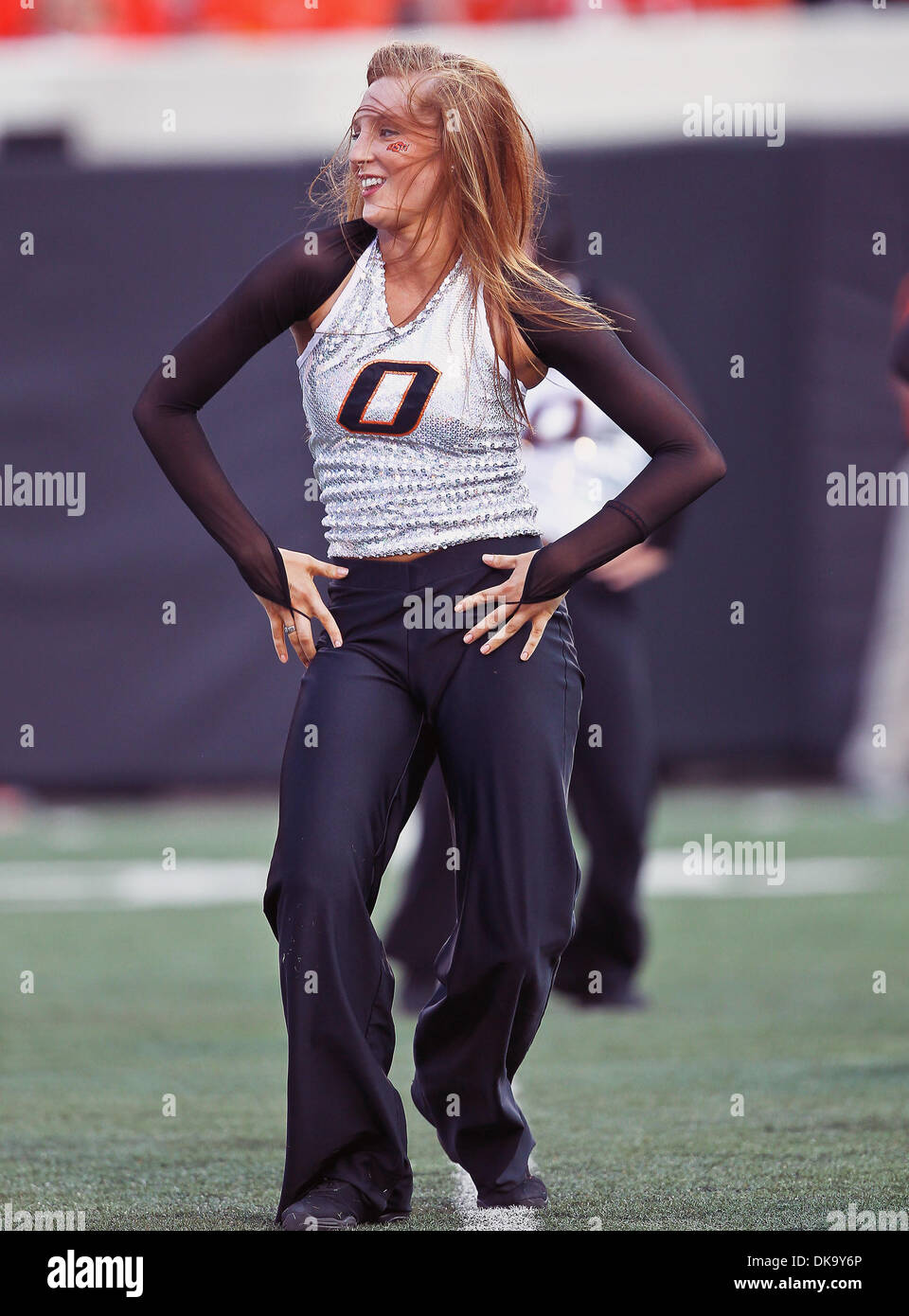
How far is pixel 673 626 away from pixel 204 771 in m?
2.83

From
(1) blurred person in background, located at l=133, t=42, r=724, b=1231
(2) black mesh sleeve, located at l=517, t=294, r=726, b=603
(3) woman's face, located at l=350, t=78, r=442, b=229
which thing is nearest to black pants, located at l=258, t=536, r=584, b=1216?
(1) blurred person in background, located at l=133, t=42, r=724, b=1231

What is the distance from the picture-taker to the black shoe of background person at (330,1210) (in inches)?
141

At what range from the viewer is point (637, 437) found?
3.73 metres

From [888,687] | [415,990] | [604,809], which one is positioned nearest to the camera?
[415,990]

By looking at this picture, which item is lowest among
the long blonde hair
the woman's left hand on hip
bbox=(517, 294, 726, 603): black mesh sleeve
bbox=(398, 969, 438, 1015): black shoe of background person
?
bbox=(398, 969, 438, 1015): black shoe of background person

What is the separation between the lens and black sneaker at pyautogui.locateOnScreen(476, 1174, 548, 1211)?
3.77 m

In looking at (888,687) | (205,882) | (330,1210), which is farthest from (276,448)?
(330,1210)

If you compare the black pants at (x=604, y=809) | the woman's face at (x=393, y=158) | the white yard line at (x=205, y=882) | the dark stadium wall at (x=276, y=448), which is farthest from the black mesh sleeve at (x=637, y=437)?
the dark stadium wall at (x=276, y=448)

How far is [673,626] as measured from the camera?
12.1m

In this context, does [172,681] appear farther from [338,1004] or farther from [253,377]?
[338,1004]

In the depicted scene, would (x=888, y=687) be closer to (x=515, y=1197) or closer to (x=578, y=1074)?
(x=578, y=1074)

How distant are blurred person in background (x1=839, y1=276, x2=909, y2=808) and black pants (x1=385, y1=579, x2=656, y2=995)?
569cm

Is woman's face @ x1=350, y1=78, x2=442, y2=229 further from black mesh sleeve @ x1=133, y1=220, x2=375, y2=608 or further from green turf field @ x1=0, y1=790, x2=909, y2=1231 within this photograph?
green turf field @ x1=0, y1=790, x2=909, y2=1231

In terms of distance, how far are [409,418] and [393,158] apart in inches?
18.1
